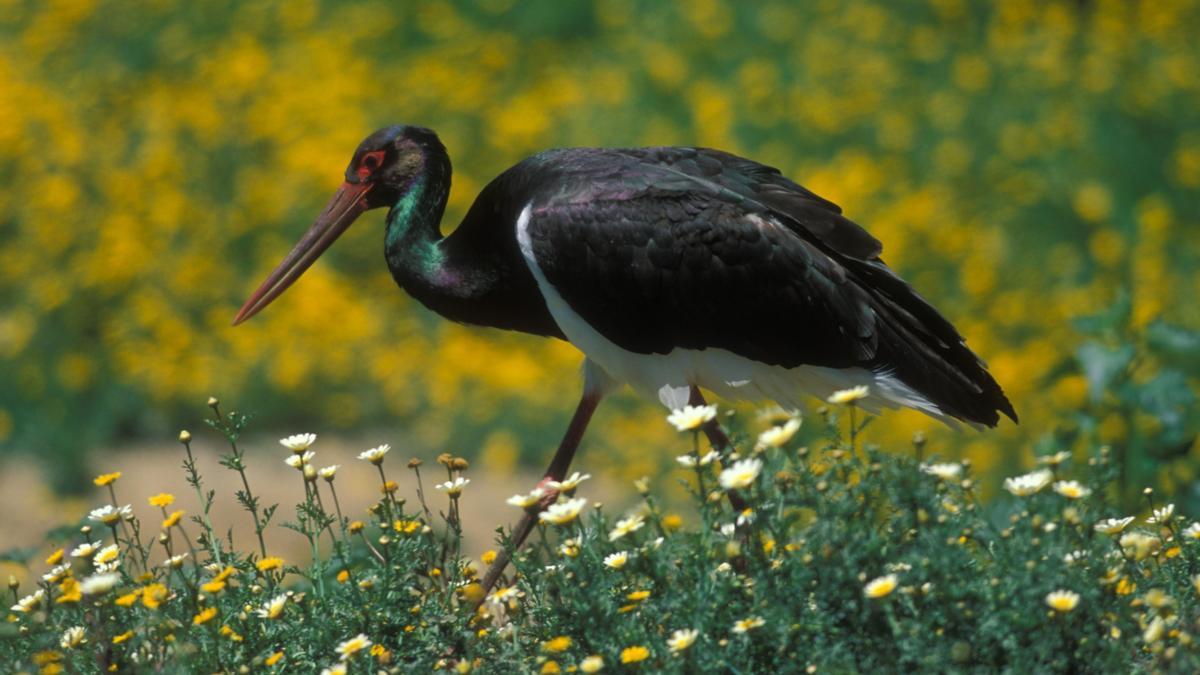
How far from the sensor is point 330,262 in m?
6.95

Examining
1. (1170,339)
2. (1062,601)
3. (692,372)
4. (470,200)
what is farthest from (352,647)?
(470,200)

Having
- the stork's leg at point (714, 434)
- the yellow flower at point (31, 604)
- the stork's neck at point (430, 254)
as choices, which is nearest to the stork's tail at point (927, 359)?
the stork's leg at point (714, 434)

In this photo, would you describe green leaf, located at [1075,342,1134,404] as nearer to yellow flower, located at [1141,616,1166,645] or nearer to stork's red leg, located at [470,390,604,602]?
stork's red leg, located at [470,390,604,602]

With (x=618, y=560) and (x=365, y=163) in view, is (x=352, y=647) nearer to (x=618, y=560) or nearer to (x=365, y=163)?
(x=618, y=560)

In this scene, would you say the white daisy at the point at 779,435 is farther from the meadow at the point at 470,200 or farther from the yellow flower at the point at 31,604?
the yellow flower at the point at 31,604

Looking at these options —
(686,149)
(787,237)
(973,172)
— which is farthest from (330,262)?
(787,237)

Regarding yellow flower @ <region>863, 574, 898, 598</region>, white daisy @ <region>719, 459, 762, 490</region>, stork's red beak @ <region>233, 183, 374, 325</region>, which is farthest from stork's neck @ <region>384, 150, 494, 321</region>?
yellow flower @ <region>863, 574, 898, 598</region>

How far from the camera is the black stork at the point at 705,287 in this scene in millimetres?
3801

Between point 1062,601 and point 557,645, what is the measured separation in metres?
0.76

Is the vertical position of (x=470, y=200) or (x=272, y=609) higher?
(x=470, y=200)

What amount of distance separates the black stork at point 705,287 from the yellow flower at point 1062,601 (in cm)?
132

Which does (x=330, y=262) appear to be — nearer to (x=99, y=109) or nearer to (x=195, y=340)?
(x=195, y=340)

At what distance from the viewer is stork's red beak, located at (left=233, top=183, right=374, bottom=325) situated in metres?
4.39

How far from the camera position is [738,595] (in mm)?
2771
